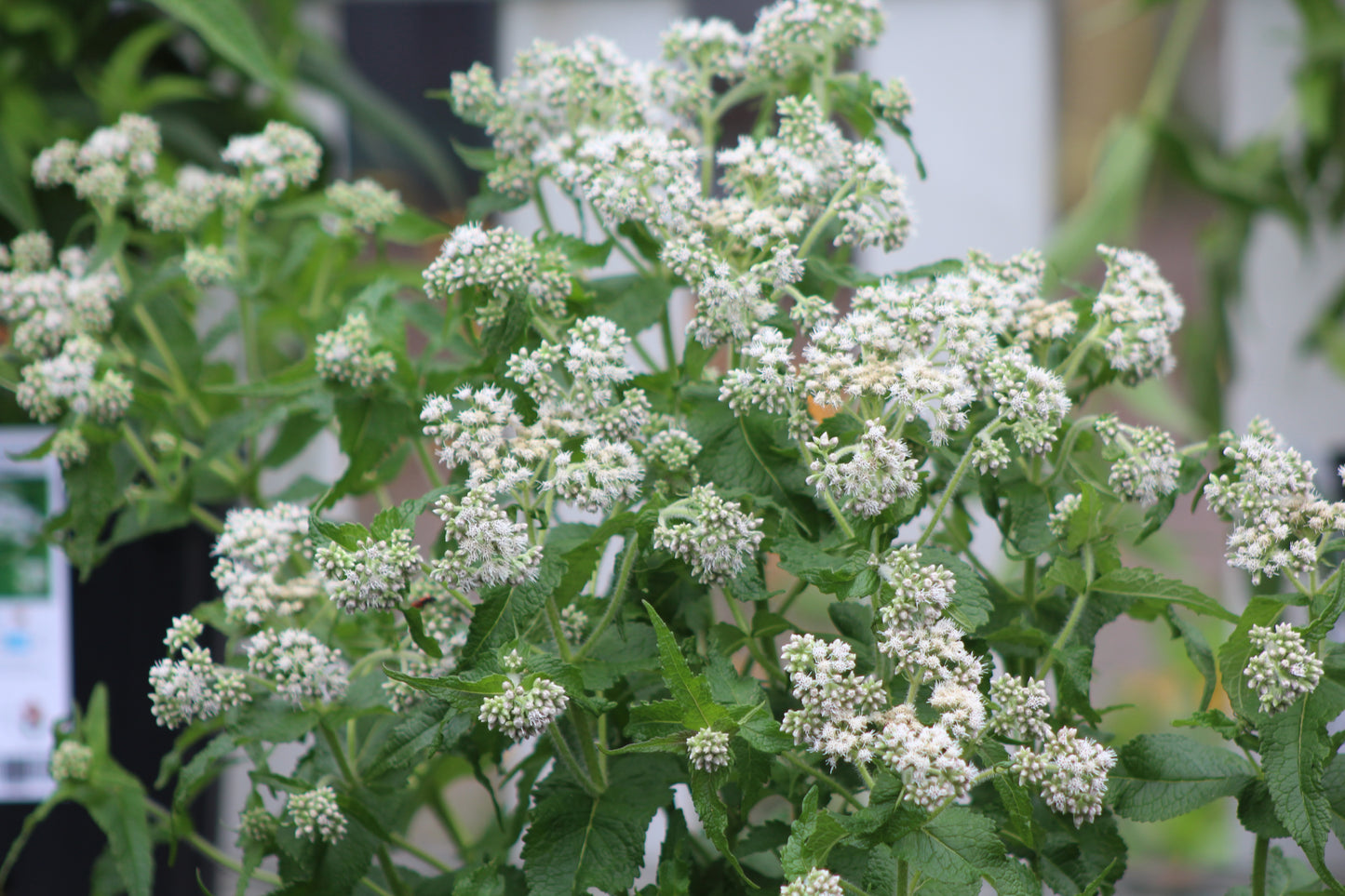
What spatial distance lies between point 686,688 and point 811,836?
0.08m

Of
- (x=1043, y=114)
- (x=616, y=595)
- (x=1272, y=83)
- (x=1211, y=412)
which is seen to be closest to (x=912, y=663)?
(x=616, y=595)

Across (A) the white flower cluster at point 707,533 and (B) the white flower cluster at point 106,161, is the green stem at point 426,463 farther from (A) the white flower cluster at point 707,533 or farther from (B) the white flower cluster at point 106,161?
(B) the white flower cluster at point 106,161

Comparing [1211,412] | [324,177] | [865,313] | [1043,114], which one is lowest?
[865,313]

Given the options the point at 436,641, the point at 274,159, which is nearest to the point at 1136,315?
the point at 436,641

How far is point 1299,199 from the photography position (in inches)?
68.3

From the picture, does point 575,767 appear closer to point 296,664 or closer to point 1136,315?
point 296,664

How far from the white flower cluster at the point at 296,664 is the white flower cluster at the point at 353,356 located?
6.0 inches

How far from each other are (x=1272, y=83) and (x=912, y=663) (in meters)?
1.91

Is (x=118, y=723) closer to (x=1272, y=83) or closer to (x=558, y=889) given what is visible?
(x=558, y=889)

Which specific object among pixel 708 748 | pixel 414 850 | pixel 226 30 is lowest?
pixel 414 850

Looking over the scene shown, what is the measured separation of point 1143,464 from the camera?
0.59m

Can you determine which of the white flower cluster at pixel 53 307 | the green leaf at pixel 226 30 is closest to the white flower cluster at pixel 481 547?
the white flower cluster at pixel 53 307

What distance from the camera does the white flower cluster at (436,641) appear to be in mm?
603

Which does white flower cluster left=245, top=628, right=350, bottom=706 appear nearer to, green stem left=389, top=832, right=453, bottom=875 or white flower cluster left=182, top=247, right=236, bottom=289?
green stem left=389, top=832, right=453, bottom=875
